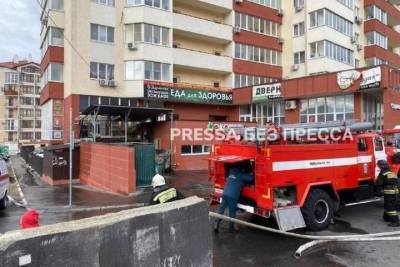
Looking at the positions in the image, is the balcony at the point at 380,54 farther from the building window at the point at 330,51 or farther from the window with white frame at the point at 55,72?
the window with white frame at the point at 55,72

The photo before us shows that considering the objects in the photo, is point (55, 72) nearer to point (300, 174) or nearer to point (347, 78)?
point (347, 78)

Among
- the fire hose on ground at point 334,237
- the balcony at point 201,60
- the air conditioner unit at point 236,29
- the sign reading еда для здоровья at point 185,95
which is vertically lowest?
the fire hose on ground at point 334,237

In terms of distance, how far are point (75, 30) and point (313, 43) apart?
22913mm

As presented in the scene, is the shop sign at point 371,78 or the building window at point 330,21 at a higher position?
the building window at point 330,21

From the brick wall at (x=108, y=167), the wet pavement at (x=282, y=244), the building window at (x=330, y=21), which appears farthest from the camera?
the building window at (x=330, y=21)

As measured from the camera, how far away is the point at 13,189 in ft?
61.3

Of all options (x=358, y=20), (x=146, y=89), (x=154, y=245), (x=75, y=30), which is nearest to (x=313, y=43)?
(x=358, y=20)

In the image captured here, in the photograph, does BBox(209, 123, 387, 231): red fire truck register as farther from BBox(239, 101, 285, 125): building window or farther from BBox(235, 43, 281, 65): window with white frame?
BBox(235, 43, 281, 65): window with white frame

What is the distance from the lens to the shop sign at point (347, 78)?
27.2 metres

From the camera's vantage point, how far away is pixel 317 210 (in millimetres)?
9469

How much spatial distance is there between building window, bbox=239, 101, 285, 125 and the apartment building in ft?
224

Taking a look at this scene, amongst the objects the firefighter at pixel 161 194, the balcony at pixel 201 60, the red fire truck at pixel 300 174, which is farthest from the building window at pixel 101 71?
the firefighter at pixel 161 194

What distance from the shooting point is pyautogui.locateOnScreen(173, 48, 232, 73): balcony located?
115ft

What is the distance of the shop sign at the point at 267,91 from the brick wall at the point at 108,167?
17.5 metres
